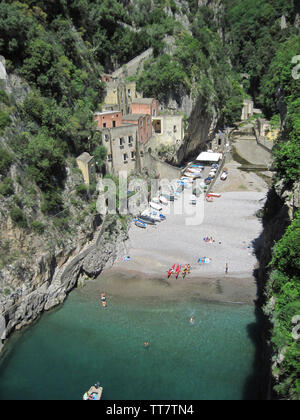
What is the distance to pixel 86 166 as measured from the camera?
3350cm

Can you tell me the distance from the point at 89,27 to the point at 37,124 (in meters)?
25.5

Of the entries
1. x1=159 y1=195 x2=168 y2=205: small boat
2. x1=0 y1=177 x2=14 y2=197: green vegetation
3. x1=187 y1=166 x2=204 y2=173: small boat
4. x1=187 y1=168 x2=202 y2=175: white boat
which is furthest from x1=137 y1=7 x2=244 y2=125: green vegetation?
x1=0 y1=177 x2=14 y2=197: green vegetation

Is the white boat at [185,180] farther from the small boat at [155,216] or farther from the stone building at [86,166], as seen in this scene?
the stone building at [86,166]

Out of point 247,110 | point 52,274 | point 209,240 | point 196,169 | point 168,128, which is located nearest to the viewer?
point 52,274

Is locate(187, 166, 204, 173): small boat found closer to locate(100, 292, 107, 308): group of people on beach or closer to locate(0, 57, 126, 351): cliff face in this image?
locate(0, 57, 126, 351): cliff face

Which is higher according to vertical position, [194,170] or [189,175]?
[194,170]

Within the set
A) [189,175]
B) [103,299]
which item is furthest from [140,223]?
[189,175]

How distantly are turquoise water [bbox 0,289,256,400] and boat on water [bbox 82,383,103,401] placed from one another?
1.44ft

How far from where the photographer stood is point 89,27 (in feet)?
159

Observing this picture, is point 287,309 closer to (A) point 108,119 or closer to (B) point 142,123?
(A) point 108,119

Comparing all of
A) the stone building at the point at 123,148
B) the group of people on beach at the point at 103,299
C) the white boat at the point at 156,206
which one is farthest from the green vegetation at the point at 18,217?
the white boat at the point at 156,206

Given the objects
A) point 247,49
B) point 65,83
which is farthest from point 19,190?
point 247,49

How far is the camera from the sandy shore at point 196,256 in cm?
2888

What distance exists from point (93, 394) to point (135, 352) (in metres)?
4.06
